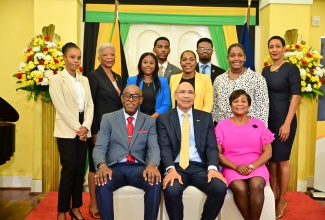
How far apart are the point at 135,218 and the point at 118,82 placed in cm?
141

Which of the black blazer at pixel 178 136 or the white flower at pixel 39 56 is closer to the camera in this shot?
the black blazer at pixel 178 136

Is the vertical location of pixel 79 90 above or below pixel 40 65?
below

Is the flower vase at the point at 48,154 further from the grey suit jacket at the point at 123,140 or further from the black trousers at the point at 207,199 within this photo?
the black trousers at the point at 207,199

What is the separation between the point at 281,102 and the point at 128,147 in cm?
173

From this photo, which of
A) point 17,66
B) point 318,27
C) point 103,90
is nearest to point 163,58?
point 103,90

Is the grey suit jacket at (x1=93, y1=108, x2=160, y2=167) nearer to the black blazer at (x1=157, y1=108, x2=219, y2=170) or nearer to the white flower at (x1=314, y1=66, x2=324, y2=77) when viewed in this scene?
the black blazer at (x1=157, y1=108, x2=219, y2=170)

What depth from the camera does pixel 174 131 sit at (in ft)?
12.1

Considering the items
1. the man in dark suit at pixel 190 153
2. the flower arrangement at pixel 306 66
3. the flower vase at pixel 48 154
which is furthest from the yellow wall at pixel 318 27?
the flower vase at pixel 48 154

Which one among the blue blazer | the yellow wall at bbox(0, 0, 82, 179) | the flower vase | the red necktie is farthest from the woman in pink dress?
the yellow wall at bbox(0, 0, 82, 179)

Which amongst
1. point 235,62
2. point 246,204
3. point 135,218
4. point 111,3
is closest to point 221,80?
point 235,62

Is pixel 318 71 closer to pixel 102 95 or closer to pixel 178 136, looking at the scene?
pixel 178 136

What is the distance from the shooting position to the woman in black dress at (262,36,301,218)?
4273 millimetres

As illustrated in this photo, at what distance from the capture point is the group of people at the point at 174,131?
11.2 ft

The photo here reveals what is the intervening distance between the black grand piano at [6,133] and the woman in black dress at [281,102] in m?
2.74
